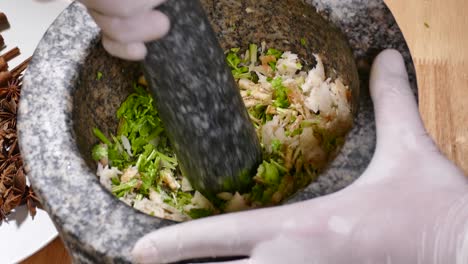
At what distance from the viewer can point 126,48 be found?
2.47ft

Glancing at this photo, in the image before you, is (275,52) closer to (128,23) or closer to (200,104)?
(200,104)

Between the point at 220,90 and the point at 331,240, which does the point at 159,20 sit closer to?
the point at 220,90

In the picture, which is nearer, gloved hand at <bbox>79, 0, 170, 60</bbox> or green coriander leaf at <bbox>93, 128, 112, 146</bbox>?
gloved hand at <bbox>79, 0, 170, 60</bbox>

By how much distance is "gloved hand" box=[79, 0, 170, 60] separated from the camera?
0.70 meters

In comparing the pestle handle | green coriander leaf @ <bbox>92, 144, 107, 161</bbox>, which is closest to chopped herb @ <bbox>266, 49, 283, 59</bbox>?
the pestle handle

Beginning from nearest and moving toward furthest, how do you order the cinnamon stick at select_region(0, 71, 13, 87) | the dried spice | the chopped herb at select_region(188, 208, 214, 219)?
1. the chopped herb at select_region(188, 208, 214, 219)
2. the dried spice
3. the cinnamon stick at select_region(0, 71, 13, 87)

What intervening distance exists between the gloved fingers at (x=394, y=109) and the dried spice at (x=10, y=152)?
0.71 m

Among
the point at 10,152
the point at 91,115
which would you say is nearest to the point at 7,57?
the point at 10,152

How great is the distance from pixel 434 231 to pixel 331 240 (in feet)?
0.41

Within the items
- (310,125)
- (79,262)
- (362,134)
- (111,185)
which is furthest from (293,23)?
(79,262)

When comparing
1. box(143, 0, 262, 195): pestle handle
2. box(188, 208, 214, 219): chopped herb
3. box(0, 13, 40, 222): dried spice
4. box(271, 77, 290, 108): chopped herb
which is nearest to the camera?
box(143, 0, 262, 195): pestle handle

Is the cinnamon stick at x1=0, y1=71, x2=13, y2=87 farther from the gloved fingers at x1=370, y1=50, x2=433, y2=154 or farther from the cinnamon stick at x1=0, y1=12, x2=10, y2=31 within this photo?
the gloved fingers at x1=370, y1=50, x2=433, y2=154

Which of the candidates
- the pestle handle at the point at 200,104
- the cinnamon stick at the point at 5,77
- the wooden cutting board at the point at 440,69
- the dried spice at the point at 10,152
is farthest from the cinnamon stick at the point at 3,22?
the pestle handle at the point at 200,104

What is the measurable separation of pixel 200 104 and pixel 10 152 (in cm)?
72
